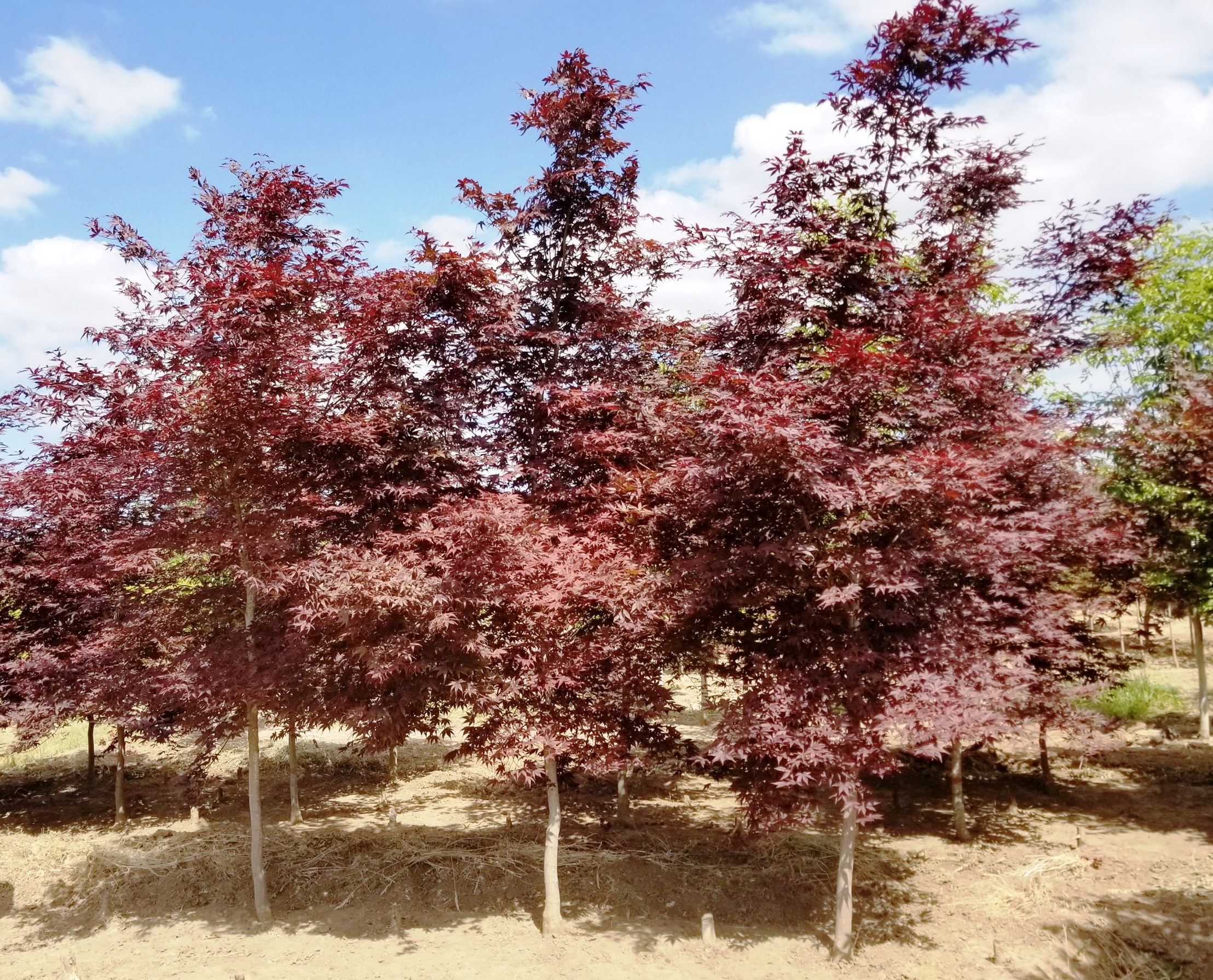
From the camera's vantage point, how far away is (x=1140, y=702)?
45.9ft

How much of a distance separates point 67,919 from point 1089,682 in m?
12.1

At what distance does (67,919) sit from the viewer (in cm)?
818

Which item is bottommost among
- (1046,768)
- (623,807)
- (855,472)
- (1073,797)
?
(1073,797)

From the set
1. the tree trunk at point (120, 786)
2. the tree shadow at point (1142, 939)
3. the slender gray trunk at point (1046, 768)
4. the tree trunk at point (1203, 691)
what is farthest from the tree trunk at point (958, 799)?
the tree trunk at point (120, 786)

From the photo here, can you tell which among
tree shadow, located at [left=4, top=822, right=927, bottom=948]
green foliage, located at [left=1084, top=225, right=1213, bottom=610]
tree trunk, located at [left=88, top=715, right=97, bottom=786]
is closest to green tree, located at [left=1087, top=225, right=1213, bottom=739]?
green foliage, located at [left=1084, top=225, right=1213, bottom=610]

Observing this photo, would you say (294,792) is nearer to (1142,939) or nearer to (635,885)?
(635,885)

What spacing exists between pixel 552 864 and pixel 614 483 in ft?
12.3

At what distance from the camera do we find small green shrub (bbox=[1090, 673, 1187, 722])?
1384cm

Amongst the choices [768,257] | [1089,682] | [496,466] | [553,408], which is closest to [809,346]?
[768,257]

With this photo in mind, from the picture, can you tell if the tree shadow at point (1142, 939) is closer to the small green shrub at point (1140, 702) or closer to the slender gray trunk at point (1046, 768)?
the slender gray trunk at point (1046, 768)

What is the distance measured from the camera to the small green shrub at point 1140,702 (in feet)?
45.4

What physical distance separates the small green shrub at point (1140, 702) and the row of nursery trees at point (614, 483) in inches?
212

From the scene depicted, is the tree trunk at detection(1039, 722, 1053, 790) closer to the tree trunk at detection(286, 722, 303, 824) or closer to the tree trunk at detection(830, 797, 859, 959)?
the tree trunk at detection(830, 797, 859, 959)

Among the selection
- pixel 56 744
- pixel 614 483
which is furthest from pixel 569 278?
pixel 56 744
